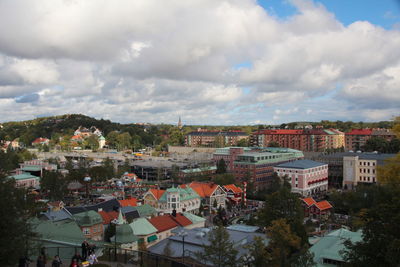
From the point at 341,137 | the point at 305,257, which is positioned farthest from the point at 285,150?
the point at 305,257

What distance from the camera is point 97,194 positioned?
1342 inches

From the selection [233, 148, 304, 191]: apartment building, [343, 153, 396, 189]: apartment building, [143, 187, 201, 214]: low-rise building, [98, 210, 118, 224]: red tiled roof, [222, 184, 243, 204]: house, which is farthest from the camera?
[233, 148, 304, 191]: apartment building

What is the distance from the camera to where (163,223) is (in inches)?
772

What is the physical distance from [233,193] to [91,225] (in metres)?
16.7

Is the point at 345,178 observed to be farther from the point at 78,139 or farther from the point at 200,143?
the point at 78,139

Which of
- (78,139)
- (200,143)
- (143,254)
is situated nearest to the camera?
(143,254)

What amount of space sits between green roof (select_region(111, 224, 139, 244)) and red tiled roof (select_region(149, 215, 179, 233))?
108 inches

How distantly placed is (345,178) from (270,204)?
26127 mm

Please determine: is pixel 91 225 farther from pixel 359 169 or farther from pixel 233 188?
pixel 359 169

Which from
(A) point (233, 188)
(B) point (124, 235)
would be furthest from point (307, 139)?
(B) point (124, 235)

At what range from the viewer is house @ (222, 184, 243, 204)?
32.6m

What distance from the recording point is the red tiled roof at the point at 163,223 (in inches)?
750

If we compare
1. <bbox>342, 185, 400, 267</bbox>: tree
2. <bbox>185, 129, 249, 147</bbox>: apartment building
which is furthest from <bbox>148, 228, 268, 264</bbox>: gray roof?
<bbox>185, 129, 249, 147</bbox>: apartment building

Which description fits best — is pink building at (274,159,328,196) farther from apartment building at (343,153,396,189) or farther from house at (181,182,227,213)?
house at (181,182,227,213)
